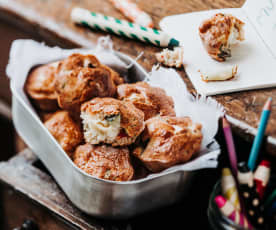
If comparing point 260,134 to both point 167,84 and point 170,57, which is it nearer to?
point 167,84

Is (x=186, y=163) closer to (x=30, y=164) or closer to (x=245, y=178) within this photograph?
(x=245, y=178)

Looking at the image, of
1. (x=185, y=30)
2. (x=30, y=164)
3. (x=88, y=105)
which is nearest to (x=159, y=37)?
(x=185, y=30)

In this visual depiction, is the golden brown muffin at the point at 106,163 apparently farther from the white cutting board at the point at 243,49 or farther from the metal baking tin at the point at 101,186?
the white cutting board at the point at 243,49

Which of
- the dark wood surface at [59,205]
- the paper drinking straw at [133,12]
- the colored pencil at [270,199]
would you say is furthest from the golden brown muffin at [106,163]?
the paper drinking straw at [133,12]

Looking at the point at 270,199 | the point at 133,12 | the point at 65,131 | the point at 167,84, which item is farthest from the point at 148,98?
the point at 133,12

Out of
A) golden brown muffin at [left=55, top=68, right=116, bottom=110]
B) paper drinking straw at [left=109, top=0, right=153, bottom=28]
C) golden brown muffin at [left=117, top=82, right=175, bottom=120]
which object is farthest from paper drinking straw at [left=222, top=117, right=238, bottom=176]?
paper drinking straw at [left=109, top=0, right=153, bottom=28]

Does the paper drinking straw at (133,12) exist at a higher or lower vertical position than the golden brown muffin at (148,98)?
higher
